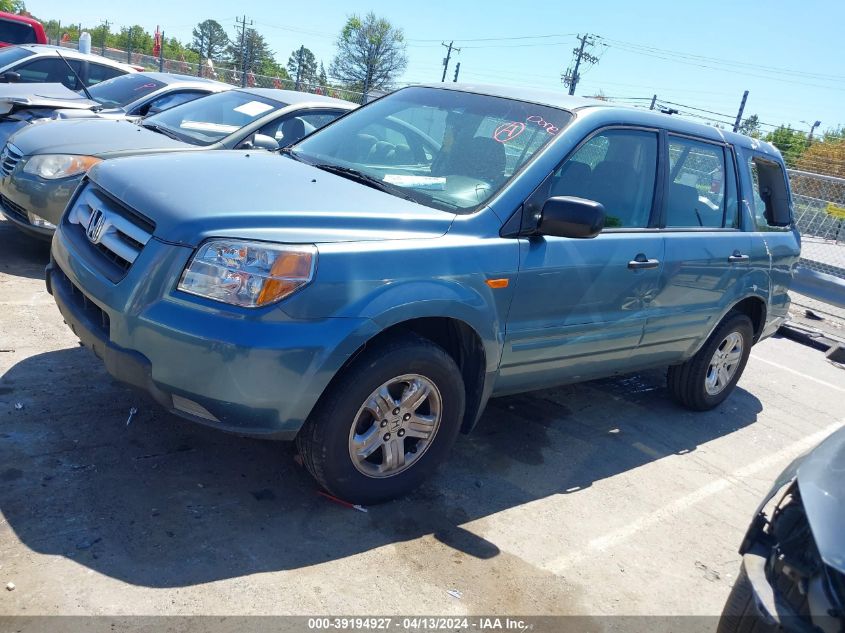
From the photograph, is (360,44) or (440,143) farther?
(360,44)

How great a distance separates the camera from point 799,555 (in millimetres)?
2258

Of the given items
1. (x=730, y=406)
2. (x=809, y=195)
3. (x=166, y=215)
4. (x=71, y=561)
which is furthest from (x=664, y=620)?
(x=809, y=195)

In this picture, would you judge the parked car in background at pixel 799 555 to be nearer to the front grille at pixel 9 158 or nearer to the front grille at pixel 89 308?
the front grille at pixel 89 308

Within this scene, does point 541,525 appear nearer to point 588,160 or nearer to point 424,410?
point 424,410

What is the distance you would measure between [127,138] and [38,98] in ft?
8.14

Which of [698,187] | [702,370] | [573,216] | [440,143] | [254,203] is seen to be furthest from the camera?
[702,370]

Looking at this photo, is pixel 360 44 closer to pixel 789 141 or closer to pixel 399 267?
pixel 789 141

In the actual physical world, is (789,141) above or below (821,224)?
above

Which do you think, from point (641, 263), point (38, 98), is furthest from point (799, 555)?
point (38, 98)

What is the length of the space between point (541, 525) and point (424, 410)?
0.81 metres

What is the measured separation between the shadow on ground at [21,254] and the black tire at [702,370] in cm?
479

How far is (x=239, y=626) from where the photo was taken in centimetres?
264

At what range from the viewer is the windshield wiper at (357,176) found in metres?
3.76

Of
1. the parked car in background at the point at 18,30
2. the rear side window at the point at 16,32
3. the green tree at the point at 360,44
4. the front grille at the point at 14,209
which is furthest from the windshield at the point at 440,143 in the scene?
the green tree at the point at 360,44
